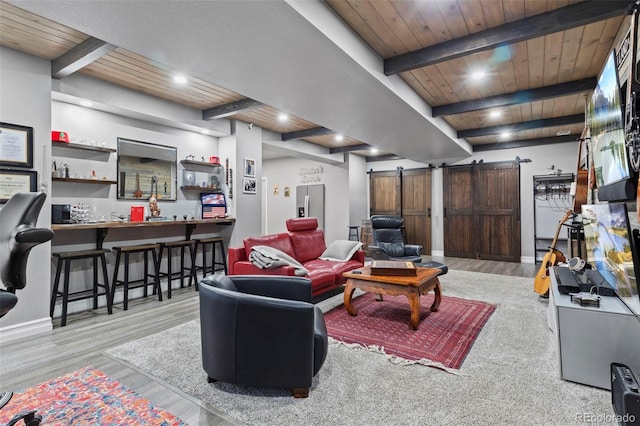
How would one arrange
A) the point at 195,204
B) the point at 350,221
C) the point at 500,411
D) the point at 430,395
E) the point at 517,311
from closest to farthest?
the point at 500,411, the point at 430,395, the point at 517,311, the point at 195,204, the point at 350,221

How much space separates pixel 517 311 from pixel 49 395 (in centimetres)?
421

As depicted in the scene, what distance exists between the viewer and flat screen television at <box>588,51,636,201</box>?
1753mm

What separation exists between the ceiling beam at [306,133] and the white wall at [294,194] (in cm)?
248

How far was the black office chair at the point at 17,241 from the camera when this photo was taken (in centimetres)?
167

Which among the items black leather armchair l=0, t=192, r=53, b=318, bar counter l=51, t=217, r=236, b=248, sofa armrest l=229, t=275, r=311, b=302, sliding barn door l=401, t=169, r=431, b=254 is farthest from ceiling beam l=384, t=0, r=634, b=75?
sliding barn door l=401, t=169, r=431, b=254

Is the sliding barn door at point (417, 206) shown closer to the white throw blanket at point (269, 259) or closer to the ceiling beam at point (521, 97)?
the ceiling beam at point (521, 97)

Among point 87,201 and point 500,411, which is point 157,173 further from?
point 500,411

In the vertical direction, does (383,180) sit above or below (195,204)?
above

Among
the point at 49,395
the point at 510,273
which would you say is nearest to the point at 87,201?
the point at 49,395

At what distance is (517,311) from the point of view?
3586 mm

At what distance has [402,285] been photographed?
3061 mm

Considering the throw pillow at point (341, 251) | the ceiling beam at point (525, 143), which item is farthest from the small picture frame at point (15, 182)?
the ceiling beam at point (525, 143)

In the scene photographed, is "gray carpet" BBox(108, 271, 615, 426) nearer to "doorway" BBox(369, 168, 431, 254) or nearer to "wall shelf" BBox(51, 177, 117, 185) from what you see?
"wall shelf" BBox(51, 177, 117, 185)

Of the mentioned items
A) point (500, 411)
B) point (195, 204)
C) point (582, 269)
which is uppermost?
point (195, 204)
